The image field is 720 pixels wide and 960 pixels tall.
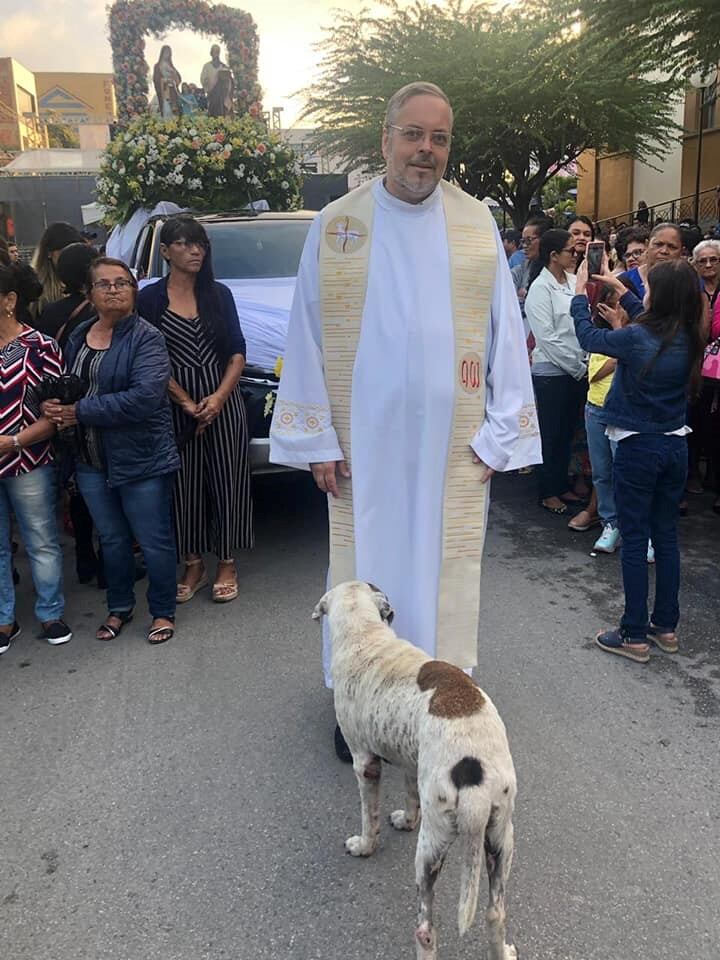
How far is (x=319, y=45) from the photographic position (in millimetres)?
20844

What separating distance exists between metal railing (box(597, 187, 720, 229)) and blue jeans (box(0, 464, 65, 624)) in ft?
57.9

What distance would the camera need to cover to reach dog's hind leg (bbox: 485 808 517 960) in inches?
77.3

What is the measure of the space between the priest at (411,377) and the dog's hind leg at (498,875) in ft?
3.36

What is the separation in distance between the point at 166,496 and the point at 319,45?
20404 millimetres

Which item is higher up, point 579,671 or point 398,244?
point 398,244

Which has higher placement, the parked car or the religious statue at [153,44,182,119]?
the religious statue at [153,44,182,119]

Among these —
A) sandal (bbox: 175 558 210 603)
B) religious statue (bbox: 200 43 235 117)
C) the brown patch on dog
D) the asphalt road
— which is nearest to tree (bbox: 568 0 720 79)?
religious statue (bbox: 200 43 235 117)

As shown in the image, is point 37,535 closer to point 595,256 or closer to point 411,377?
point 411,377

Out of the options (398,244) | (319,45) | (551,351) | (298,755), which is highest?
(319,45)

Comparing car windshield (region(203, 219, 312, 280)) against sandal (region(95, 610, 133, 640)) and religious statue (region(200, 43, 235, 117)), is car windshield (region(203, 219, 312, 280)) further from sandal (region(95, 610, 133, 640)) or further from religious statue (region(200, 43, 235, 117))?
religious statue (region(200, 43, 235, 117))

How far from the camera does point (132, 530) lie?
13.7 ft

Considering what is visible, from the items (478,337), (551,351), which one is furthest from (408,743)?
(551,351)

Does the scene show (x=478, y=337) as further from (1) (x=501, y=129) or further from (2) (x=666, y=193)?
(2) (x=666, y=193)

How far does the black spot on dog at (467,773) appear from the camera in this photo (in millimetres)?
1889
